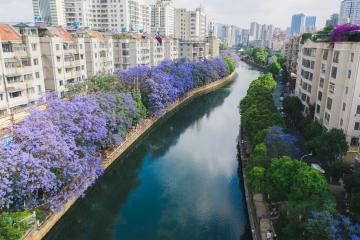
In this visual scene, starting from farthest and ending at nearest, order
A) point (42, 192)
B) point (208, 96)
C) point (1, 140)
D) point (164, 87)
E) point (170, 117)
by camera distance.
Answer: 1. point (208, 96)
2. point (170, 117)
3. point (164, 87)
4. point (42, 192)
5. point (1, 140)

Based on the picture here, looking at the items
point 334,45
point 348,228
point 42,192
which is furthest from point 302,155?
point 42,192

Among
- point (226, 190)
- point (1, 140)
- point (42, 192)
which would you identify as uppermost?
point (1, 140)

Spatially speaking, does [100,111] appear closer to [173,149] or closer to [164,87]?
[173,149]

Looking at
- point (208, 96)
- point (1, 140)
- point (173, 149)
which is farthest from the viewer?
point (208, 96)

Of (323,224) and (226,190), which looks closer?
(323,224)

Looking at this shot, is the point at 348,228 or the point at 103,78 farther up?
the point at 103,78

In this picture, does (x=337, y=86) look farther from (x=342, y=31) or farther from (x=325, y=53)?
(x=325, y=53)
